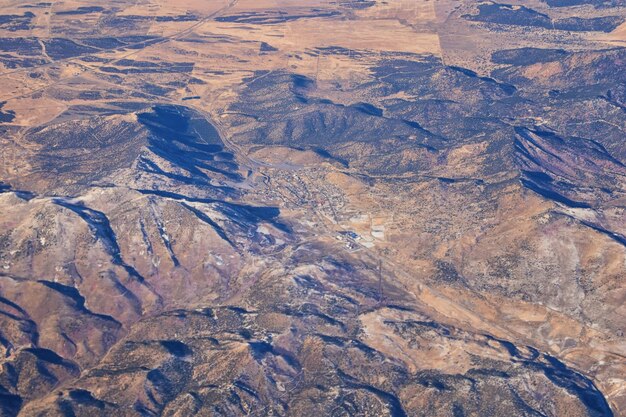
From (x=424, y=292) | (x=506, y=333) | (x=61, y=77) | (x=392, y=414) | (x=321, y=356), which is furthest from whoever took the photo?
(x=61, y=77)

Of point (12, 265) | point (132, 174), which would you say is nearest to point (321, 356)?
point (12, 265)

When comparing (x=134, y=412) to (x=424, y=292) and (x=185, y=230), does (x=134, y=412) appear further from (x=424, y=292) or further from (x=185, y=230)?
(x=424, y=292)

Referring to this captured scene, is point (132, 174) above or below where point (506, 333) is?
above

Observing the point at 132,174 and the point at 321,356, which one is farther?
the point at 132,174

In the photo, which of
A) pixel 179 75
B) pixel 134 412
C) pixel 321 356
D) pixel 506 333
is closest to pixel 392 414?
pixel 321 356

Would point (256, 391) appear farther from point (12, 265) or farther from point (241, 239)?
point (12, 265)

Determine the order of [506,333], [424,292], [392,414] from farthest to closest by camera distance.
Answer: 1. [424,292]
2. [506,333]
3. [392,414]
